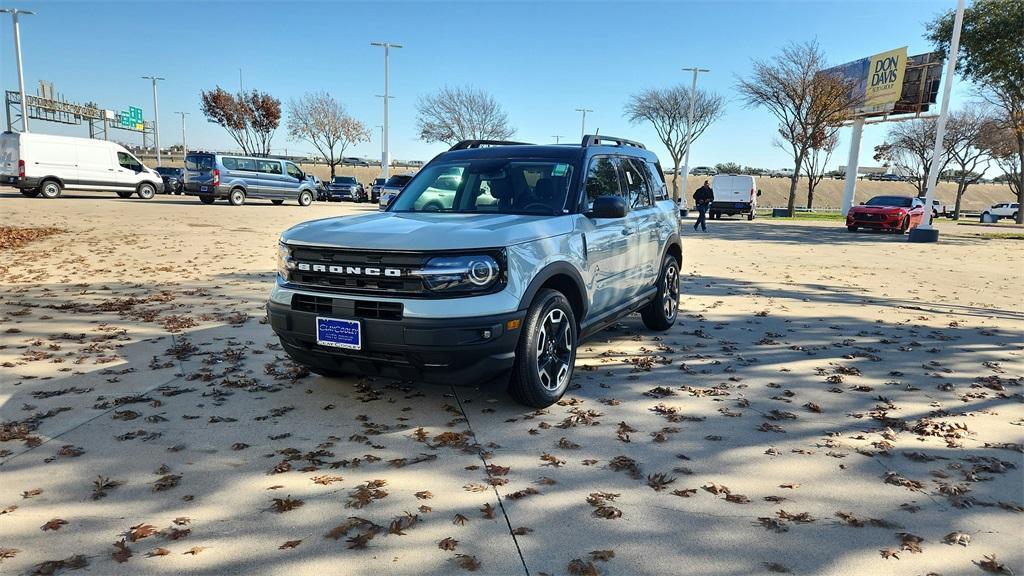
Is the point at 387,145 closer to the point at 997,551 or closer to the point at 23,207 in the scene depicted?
the point at 23,207

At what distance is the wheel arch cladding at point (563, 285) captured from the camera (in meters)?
3.98

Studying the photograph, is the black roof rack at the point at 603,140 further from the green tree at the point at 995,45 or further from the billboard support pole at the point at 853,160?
the billboard support pole at the point at 853,160

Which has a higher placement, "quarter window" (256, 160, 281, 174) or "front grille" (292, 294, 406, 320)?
"quarter window" (256, 160, 281, 174)

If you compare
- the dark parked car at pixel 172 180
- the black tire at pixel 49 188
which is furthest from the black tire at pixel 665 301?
the dark parked car at pixel 172 180

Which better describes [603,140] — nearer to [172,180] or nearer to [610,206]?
[610,206]

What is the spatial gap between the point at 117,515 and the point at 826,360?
553 centimetres

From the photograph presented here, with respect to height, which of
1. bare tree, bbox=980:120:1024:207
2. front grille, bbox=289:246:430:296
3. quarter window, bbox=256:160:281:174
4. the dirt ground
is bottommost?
the dirt ground

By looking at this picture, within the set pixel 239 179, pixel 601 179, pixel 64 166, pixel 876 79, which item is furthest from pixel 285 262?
pixel 876 79

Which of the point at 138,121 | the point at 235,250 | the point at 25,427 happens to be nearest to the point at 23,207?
the point at 235,250

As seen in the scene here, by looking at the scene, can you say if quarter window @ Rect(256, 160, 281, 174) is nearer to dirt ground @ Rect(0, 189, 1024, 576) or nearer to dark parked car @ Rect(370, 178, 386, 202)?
dark parked car @ Rect(370, 178, 386, 202)

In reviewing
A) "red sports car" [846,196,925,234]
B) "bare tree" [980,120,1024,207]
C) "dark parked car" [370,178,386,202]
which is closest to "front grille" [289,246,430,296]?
"red sports car" [846,196,925,234]

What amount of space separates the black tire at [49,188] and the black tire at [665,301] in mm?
25543

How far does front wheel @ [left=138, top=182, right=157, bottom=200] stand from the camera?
26000 mm

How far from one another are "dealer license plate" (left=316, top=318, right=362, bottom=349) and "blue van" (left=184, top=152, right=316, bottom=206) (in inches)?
935
